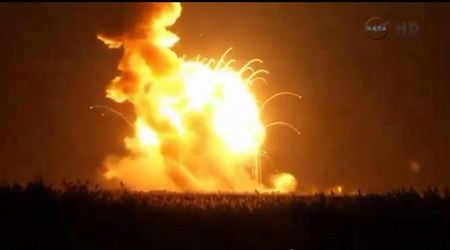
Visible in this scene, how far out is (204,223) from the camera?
3856cm

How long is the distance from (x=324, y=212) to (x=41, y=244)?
12.7m

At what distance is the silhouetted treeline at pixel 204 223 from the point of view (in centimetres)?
3722

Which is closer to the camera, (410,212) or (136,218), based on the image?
(136,218)

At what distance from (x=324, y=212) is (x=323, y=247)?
255 cm

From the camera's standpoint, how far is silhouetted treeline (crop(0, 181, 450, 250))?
37.2 meters

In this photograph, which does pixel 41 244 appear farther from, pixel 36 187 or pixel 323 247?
pixel 323 247

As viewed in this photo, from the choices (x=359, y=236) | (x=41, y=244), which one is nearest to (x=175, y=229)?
(x=41, y=244)

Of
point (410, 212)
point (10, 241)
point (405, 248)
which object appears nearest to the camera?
point (10, 241)

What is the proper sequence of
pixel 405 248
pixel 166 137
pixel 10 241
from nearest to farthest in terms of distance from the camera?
1. pixel 10 241
2. pixel 405 248
3. pixel 166 137

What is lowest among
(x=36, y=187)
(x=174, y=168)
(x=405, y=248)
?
(x=405, y=248)

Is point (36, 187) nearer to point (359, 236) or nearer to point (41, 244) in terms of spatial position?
point (41, 244)

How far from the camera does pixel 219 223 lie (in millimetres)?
38688

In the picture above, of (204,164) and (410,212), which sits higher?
(204,164)

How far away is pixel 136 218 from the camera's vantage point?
127ft
